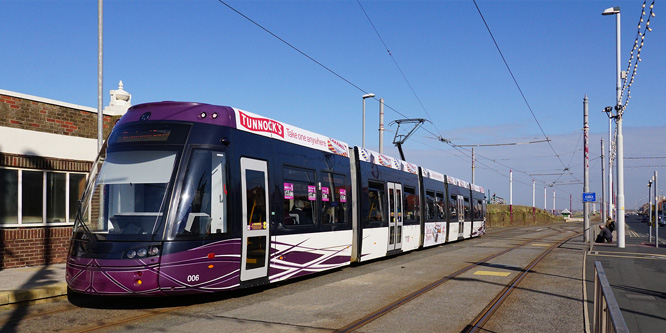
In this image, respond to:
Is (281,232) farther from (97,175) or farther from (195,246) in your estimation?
(97,175)

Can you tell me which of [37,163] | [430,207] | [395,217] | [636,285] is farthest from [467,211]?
[37,163]

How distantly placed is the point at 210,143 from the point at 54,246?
744 centimetres

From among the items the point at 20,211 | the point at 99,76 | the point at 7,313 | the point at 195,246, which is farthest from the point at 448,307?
the point at 20,211

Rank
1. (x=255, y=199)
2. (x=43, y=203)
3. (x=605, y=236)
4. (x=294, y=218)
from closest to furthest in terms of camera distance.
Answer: (x=255, y=199) → (x=294, y=218) → (x=43, y=203) → (x=605, y=236)

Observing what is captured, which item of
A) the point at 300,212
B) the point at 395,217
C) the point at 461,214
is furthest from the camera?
the point at 461,214

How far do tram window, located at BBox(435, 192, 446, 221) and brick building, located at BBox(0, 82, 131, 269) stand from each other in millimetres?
12915

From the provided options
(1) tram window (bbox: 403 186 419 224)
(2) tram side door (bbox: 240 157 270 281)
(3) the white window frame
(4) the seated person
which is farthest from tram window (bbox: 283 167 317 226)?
(1) tram window (bbox: 403 186 419 224)

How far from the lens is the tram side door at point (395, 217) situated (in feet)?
54.8

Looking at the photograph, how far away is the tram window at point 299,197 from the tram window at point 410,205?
659 centimetres

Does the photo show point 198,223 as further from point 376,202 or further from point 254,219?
point 376,202

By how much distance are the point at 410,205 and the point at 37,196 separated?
1082cm

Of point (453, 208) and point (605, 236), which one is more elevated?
point (453, 208)

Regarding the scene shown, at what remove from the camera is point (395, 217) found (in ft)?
55.9

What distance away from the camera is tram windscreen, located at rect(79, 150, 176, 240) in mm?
8438
